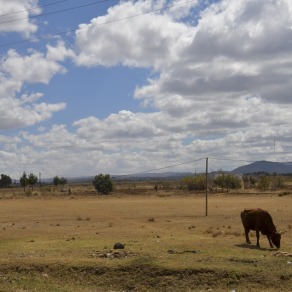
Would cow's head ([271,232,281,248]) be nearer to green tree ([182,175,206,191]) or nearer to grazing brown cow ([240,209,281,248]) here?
grazing brown cow ([240,209,281,248])

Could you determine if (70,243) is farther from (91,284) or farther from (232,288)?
(232,288)

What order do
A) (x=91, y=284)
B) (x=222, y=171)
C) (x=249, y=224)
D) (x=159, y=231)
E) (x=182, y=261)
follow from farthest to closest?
(x=222, y=171) → (x=159, y=231) → (x=249, y=224) → (x=182, y=261) → (x=91, y=284)

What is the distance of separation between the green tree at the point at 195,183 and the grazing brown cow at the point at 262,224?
9869 cm

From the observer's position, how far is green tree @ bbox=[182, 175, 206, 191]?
124 metres

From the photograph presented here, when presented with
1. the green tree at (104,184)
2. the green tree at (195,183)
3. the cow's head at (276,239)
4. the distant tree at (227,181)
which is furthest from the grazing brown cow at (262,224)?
the distant tree at (227,181)

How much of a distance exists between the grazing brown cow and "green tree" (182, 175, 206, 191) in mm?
98687

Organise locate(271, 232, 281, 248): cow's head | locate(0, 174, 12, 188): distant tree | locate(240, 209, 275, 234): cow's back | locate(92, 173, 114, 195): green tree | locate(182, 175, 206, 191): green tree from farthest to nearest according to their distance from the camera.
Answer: locate(0, 174, 12, 188): distant tree → locate(182, 175, 206, 191): green tree → locate(92, 173, 114, 195): green tree → locate(240, 209, 275, 234): cow's back → locate(271, 232, 281, 248): cow's head

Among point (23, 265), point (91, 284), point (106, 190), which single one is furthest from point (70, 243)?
point (106, 190)

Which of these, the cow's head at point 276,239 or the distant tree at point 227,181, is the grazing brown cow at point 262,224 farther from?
the distant tree at point 227,181

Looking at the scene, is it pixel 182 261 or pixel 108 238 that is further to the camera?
pixel 108 238

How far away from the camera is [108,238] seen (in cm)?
2792

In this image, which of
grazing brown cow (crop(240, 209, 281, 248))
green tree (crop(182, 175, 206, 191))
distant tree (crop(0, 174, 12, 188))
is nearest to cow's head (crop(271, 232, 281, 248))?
grazing brown cow (crop(240, 209, 281, 248))

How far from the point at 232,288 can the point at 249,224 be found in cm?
934


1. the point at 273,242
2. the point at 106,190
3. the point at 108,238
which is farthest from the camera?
the point at 106,190
